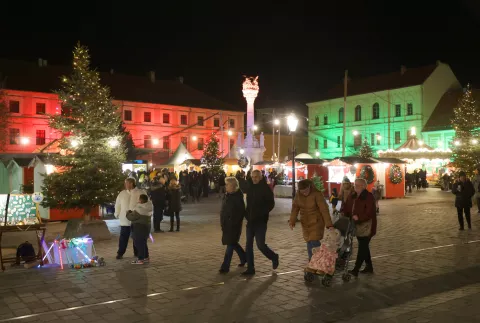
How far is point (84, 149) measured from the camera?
1261cm

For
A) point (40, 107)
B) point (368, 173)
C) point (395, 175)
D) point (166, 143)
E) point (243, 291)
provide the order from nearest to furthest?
point (243, 291) → point (368, 173) → point (395, 175) → point (40, 107) → point (166, 143)

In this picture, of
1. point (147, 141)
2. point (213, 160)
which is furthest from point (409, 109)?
point (147, 141)

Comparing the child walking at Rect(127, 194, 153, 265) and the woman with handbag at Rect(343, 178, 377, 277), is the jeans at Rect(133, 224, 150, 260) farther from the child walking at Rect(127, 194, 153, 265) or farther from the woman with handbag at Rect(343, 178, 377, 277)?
the woman with handbag at Rect(343, 178, 377, 277)

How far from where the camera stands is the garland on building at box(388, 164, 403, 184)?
28.4 meters

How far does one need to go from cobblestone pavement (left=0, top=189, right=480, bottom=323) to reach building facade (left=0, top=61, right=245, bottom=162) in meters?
37.6

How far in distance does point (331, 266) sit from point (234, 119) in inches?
2345

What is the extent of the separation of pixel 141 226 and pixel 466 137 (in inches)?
1295

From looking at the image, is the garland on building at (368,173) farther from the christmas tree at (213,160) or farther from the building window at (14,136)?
the building window at (14,136)

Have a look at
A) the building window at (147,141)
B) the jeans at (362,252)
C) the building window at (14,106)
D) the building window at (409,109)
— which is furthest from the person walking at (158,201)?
the building window at (409,109)

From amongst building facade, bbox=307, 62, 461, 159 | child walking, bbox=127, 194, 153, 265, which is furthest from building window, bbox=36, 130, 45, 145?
child walking, bbox=127, 194, 153, 265

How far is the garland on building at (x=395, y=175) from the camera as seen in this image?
28359 mm

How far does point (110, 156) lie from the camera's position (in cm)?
1292

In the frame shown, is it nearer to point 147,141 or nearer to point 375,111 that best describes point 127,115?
point 147,141

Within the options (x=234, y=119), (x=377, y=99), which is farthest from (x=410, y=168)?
(x=234, y=119)
